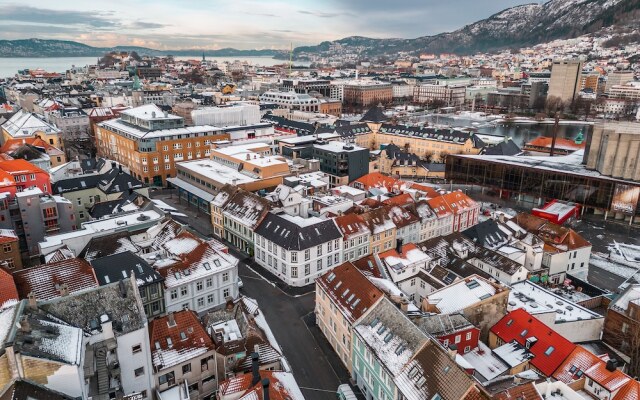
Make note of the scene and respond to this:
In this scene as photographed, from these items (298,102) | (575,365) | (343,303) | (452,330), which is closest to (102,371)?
(343,303)

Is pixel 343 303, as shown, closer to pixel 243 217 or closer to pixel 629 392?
pixel 629 392

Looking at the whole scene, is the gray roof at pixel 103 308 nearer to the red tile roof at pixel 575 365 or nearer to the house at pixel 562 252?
the red tile roof at pixel 575 365

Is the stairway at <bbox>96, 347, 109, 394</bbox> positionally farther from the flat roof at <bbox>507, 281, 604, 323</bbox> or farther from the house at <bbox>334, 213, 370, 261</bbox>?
the flat roof at <bbox>507, 281, 604, 323</bbox>

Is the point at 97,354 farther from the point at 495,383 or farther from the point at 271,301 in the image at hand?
the point at 495,383

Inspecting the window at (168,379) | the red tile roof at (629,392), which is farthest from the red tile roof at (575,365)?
the window at (168,379)

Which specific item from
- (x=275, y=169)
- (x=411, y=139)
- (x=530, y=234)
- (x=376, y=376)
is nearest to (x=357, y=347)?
(x=376, y=376)

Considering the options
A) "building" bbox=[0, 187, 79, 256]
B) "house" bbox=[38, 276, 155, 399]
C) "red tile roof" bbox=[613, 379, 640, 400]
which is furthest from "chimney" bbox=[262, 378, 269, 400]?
"building" bbox=[0, 187, 79, 256]
